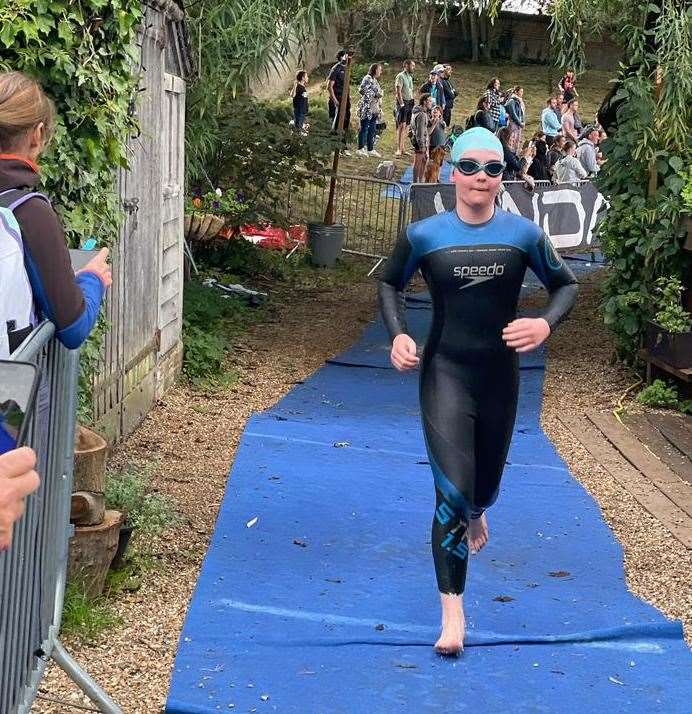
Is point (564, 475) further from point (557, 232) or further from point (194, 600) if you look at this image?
point (557, 232)

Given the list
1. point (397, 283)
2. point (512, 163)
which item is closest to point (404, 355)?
point (397, 283)

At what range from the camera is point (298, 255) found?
1700 centimetres

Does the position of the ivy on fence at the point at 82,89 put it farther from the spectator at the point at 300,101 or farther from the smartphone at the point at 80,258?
the spectator at the point at 300,101

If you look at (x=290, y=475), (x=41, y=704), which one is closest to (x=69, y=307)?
(x=41, y=704)

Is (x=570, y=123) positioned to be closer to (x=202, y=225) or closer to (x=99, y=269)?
(x=202, y=225)

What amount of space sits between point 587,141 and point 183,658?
2015 cm

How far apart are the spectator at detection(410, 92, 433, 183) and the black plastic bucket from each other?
16.7 feet

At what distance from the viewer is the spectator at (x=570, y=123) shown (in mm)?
24859

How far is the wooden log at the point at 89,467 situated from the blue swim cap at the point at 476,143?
6.44ft

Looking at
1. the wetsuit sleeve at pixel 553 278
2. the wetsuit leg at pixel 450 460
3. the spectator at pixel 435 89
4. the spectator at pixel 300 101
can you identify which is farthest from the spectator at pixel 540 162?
the wetsuit leg at pixel 450 460

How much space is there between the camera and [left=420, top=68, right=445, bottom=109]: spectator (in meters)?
24.7

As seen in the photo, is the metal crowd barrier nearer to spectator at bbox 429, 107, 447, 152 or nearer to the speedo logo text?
spectator at bbox 429, 107, 447, 152

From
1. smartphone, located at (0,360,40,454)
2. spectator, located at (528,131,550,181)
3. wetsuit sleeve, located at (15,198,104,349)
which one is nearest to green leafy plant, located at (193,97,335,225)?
spectator, located at (528,131,550,181)

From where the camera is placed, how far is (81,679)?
3539 millimetres
